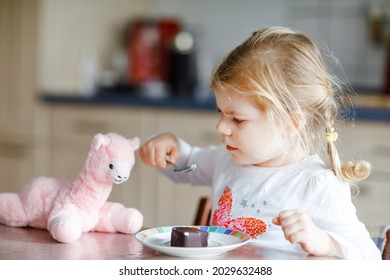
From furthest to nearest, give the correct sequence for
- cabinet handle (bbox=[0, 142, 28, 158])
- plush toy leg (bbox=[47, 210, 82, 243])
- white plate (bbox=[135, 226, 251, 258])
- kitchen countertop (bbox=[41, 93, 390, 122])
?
cabinet handle (bbox=[0, 142, 28, 158]) < kitchen countertop (bbox=[41, 93, 390, 122]) < plush toy leg (bbox=[47, 210, 82, 243]) < white plate (bbox=[135, 226, 251, 258])

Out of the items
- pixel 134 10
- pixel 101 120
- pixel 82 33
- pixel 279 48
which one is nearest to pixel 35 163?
pixel 101 120

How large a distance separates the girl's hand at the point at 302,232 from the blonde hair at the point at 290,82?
173 mm

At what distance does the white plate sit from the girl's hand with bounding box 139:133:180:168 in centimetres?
26

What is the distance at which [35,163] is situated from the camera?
123 inches

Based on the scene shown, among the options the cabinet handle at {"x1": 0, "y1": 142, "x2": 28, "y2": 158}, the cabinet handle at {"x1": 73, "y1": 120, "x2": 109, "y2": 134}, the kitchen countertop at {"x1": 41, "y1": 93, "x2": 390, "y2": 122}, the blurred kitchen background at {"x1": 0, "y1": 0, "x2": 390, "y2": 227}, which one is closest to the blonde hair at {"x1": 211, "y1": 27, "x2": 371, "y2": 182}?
the kitchen countertop at {"x1": 41, "y1": 93, "x2": 390, "y2": 122}

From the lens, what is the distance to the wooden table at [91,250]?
93cm

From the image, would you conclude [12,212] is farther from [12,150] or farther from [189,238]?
[12,150]

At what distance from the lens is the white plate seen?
89 cm

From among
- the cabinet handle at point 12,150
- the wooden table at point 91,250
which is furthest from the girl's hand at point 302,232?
the cabinet handle at point 12,150

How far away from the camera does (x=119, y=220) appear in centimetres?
110

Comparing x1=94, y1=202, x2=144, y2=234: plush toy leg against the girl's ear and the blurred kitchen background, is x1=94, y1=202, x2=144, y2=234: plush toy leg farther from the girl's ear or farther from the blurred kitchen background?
the blurred kitchen background

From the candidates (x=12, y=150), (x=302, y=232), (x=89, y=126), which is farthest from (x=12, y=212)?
(x=12, y=150)

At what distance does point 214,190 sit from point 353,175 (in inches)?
11.9
